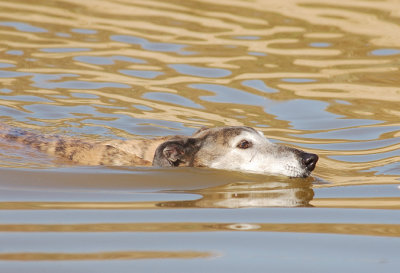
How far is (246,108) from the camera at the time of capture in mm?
12414

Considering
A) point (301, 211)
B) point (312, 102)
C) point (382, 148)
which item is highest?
point (312, 102)

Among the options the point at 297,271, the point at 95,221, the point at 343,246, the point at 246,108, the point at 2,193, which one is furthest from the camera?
the point at 246,108

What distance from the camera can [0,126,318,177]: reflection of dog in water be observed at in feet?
28.9

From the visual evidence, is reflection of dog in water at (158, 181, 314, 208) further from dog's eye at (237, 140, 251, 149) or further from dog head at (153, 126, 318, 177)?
dog's eye at (237, 140, 251, 149)

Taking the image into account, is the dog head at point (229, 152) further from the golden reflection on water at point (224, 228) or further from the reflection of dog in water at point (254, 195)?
the golden reflection on water at point (224, 228)

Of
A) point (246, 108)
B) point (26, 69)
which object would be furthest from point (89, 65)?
point (246, 108)

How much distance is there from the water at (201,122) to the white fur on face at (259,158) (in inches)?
9.3

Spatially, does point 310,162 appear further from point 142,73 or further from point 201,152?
point 142,73

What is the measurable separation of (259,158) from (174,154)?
0.93 metres

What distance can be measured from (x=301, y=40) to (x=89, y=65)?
13.6ft

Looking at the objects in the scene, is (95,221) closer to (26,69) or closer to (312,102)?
(312,102)

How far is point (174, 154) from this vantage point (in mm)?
9070

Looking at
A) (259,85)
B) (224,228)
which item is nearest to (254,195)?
(224,228)

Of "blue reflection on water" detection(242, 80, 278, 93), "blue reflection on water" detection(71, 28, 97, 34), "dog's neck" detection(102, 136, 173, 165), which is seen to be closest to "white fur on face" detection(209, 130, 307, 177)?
"dog's neck" detection(102, 136, 173, 165)
